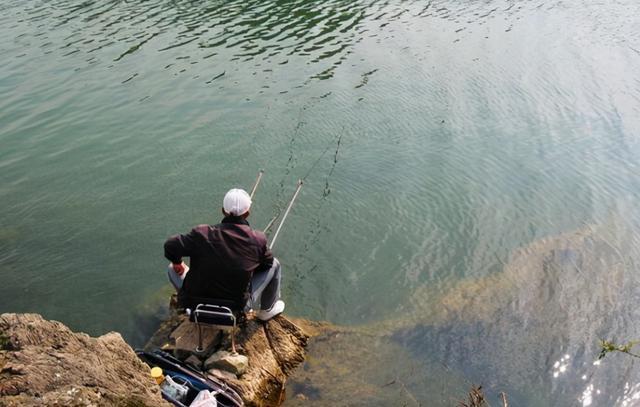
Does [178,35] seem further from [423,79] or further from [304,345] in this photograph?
[304,345]

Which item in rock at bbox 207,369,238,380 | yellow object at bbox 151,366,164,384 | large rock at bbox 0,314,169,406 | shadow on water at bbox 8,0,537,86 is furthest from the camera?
shadow on water at bbox 8,0,537,86

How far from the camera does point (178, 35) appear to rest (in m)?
25.6

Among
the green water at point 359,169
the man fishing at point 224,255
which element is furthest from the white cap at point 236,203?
the green water at point 359,169

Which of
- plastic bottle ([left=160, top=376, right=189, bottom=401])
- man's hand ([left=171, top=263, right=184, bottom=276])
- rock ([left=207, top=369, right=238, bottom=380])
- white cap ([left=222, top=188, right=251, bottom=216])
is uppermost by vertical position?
white cap ([left=222, top=188, right=251, bottom=216])

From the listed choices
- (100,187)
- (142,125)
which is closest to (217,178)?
→ (100,187)

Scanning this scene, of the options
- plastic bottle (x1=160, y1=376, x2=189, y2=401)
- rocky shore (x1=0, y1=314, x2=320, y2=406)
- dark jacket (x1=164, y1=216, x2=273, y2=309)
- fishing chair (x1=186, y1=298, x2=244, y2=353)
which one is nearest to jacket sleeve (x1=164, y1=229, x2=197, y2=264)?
dark jacket (x1=164, y1=216, x2=273, y2=309)

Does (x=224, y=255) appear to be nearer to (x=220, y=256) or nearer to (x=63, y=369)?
(x=220, y=256)

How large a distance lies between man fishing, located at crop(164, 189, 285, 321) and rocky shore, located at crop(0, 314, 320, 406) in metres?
1.02

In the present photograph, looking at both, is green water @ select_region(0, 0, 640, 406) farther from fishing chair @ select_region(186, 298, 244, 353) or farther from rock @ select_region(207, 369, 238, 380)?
fishing chair @ select_region(186, 298, 244, 353)

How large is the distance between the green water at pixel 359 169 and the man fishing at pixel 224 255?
234 centimetres

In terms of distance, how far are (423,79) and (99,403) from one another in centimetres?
1833

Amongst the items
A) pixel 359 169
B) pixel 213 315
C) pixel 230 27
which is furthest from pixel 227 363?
pixel 230 27

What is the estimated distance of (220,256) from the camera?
22.9ft

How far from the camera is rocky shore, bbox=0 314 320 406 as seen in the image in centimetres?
480
